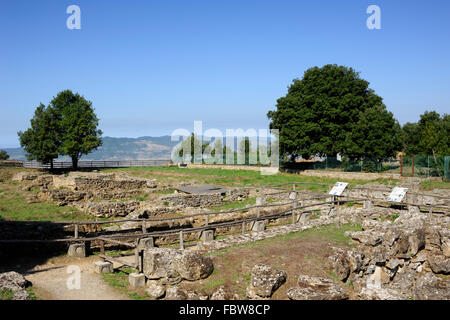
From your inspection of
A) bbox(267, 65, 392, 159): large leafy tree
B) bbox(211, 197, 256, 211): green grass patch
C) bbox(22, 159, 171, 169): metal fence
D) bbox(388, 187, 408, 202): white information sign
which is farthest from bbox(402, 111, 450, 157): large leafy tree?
bbox(22, 159, 171, 169): metal fence

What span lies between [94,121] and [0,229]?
36811 millimetres

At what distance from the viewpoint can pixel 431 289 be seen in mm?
10617

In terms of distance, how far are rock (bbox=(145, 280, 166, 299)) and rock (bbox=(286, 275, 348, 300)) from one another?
3.47 meters

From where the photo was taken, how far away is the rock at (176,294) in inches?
352

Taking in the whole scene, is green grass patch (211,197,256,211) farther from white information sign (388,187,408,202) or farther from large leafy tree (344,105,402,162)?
large leafy tree (344,105,402,162)

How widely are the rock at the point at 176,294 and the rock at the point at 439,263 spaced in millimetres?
10561

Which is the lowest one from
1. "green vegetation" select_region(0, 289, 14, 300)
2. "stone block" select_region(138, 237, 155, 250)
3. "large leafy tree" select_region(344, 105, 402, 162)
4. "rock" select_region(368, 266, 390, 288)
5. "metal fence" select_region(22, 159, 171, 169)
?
"rock" select_region(368, 266, 390, 288)

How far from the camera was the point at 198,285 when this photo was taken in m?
9.71

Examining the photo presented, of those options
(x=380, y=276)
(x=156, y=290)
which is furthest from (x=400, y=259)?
(x=156, y=290)

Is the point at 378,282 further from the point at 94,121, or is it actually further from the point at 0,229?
the point at 94,121

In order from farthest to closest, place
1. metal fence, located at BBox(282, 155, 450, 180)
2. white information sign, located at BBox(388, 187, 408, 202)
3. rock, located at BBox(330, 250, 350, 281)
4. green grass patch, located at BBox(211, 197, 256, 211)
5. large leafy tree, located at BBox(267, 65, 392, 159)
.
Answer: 1. large leafy tree, located at BBox(267, 65, 392, 159)
2. metal fence, located at BBox(282, 155, 450, 180)
3. green grass patch, located at BBox(211, 197, 256, 211)
4. white information sign, located at BBox(388, 187, 408, 202)
5. rock, located at BBox(330, 250, 350, 281)

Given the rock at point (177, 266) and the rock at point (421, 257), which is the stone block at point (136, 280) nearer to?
the rock at point (177, 266)

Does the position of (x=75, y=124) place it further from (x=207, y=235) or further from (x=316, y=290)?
(x=316, y=290)

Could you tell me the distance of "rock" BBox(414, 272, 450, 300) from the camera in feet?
34.0
